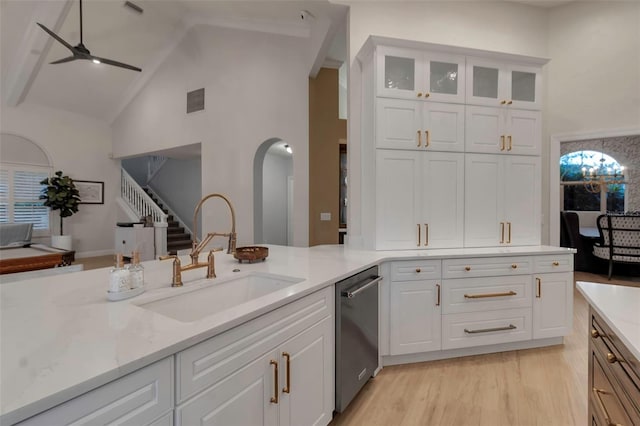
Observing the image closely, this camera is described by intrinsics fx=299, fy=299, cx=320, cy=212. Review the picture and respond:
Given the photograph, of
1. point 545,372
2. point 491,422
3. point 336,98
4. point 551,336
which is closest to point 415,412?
point 491,422

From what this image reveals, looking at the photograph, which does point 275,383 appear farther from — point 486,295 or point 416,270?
point 486,295

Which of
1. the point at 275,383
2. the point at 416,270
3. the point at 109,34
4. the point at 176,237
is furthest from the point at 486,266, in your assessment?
the point at 176,237

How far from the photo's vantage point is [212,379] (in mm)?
956

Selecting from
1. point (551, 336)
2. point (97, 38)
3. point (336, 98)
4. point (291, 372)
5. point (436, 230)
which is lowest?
point (551, 336)

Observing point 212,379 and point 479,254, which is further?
point 479,254

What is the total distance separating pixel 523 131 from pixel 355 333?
8.18ft

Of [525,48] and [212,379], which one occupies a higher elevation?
[525,48]

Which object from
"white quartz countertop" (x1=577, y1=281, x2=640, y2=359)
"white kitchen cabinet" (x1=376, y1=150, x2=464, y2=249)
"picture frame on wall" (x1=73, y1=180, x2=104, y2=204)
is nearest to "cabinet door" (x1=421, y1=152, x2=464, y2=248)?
"white kitchen cabinet" (x1=376, y1=150, x2=464, y2=249)

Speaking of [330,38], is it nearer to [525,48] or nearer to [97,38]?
[525,48]

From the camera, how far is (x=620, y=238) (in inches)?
183

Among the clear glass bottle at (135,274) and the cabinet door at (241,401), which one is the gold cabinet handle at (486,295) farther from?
the clear glass bottle at (135,274)

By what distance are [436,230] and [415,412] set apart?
144 cm

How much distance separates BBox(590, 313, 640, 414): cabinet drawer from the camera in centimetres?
88

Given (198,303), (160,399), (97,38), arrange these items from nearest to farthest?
(160,399), (198,303), (97,38)
